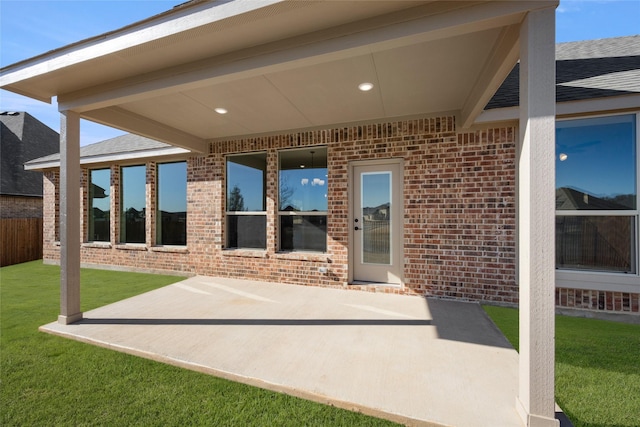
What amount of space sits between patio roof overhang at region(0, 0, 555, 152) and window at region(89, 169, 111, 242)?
4.23 meters

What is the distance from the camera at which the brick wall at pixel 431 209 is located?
4.33 m

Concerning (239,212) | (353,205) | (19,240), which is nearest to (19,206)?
(19,240)

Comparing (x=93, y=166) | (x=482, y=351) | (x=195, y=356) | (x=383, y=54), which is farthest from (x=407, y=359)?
(x=93, y=166)

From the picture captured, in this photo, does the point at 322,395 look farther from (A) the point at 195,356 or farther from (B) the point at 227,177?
(B) the point at 227,177

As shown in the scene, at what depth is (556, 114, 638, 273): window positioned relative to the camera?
373 cm

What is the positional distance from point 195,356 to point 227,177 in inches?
170

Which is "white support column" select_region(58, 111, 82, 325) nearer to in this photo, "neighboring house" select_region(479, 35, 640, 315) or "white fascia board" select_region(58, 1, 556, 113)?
"white fascia board" select_region(58, 1, 556, 113)

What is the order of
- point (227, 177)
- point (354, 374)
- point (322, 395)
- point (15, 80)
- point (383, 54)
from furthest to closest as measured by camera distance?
point (227, 177), point (15, 80), point (383, 54), point (354, 374), point (322, 395)

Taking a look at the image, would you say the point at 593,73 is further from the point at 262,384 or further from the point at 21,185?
the point at 21,185

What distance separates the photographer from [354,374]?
249cm

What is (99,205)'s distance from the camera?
25.7 feet

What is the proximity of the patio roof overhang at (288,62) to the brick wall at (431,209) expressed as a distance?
48 centimetres

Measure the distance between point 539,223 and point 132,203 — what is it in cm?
859

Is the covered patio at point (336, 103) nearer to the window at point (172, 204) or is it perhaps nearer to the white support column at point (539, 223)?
the white support column at point (539, 223)
